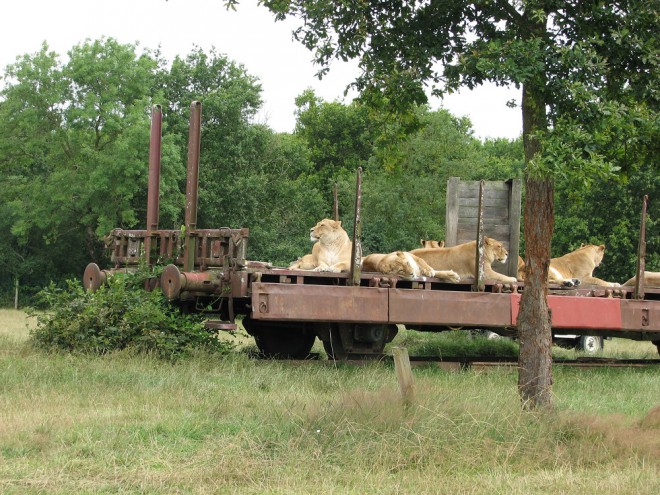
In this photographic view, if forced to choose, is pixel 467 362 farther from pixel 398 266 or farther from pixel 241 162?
pixel 241 162

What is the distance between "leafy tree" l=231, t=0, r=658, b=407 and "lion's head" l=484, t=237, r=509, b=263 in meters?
3.96

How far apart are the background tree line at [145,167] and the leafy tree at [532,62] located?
2534 cm

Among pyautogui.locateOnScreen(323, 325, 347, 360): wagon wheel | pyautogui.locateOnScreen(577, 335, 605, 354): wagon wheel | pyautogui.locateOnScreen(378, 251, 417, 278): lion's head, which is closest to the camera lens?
pyautogui.locateOnScreen(378, 251, 417, 278): lion's head

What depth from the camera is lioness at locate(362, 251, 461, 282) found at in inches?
462

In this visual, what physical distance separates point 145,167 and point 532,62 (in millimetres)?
31501

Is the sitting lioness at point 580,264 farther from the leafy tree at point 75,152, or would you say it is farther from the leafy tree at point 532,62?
the leafy tree at point 75,152

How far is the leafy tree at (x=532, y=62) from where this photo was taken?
7.21 meters

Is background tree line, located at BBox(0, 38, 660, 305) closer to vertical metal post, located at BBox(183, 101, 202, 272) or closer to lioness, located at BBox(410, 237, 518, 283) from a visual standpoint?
lioness, located at BBox(410, 237, 518, 283)

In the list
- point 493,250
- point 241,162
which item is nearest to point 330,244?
point 493,250

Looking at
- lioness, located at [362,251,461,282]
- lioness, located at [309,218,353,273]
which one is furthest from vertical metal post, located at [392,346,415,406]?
lioness, located at [309,218,353,273]

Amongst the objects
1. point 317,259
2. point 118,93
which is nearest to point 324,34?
point 317,259

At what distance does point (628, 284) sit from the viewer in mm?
14367

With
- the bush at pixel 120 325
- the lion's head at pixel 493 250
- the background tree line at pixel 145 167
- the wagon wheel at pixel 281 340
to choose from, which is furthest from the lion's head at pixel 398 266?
the background tree line at pixel 145 167

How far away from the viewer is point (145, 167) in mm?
37375
